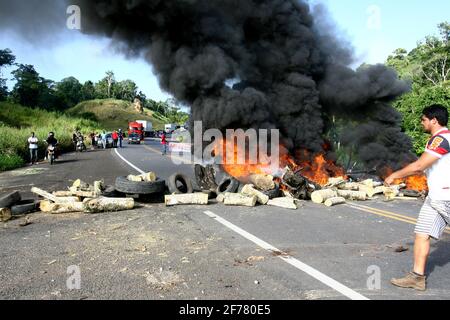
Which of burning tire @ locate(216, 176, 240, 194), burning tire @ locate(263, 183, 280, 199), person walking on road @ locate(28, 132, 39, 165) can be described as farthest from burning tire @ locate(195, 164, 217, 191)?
person walking on road @ locate(28, 132, 39, 165)

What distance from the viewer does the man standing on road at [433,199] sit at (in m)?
4.14

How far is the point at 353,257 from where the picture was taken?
515cm

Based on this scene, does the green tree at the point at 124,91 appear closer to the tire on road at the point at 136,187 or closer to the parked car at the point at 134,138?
the parked car at the point at 134,138

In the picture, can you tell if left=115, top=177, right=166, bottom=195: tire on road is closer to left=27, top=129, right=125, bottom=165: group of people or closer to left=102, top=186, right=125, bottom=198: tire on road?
left=102, top=186, right=125, bottom=198: tire on road

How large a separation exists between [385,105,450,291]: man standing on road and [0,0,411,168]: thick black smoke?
28.1 ft

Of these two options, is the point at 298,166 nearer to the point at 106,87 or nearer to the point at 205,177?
the point at 205,177

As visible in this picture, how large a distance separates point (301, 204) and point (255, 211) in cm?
155

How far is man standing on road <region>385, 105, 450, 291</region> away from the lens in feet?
13.6

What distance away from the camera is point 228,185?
10258 millimetres

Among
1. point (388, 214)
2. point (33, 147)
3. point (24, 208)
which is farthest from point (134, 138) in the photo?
point (388, 214)

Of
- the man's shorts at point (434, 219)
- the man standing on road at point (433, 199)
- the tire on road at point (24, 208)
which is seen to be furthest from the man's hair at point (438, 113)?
the tire on road at point (24, 208)

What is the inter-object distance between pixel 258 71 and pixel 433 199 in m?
10.7
